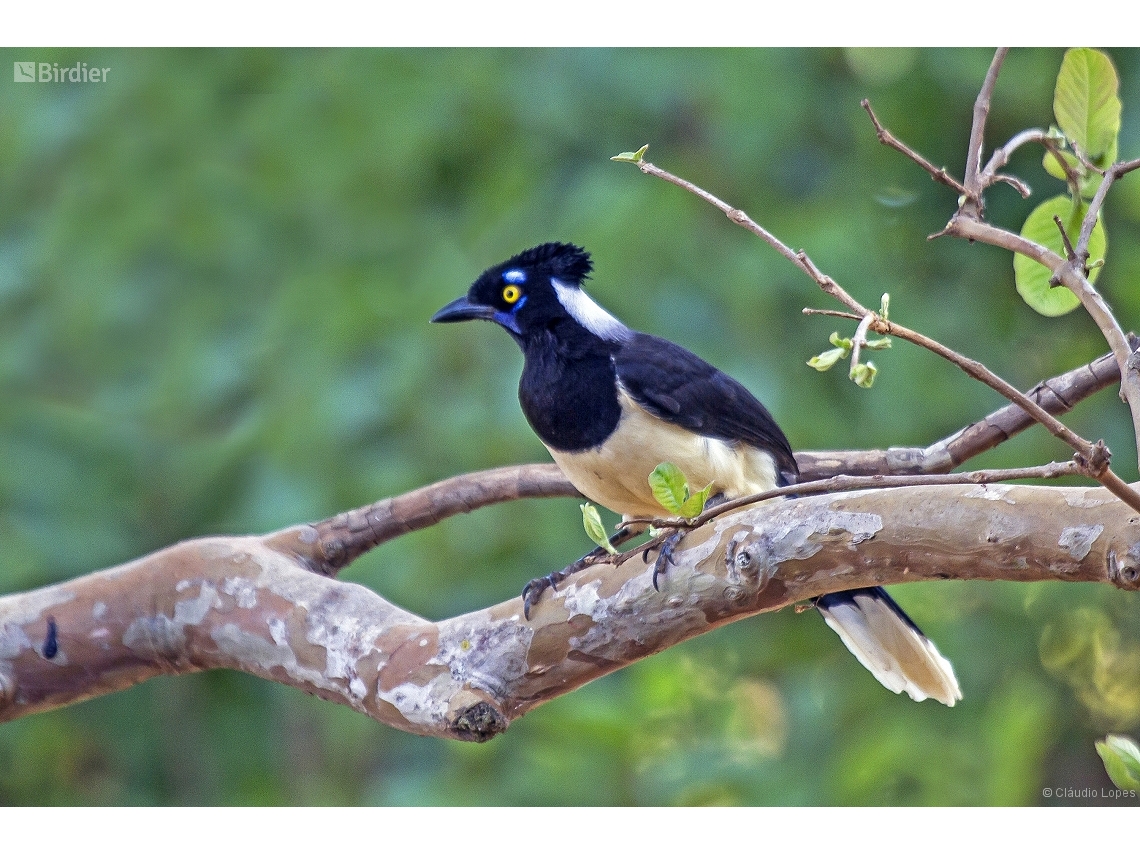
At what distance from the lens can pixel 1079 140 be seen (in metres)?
1.01

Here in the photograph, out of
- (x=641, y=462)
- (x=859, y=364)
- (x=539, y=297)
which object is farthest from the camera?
(x=539, y=297)

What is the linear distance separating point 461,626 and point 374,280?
179 centimetres

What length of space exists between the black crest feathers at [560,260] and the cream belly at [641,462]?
22 centimetres

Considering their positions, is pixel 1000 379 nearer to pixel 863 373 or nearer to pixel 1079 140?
pixel 863 373

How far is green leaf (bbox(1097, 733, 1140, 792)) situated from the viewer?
84 cm

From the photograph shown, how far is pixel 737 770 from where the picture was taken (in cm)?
229

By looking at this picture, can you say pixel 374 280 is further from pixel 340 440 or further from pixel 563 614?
pixel 563 614

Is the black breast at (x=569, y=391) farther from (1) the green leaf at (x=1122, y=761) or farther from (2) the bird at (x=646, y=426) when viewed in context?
(1) the green leaf at (x=1122, y=761)

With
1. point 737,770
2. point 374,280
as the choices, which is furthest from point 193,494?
point 737,770

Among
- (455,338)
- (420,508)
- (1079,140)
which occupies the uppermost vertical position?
(455,338)

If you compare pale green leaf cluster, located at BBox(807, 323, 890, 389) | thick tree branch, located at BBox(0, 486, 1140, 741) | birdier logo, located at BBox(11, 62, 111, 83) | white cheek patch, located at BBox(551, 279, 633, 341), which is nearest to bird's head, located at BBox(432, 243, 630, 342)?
white cheek patch, located at BBox(551, 279, 633, 341)

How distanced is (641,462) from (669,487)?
527mm

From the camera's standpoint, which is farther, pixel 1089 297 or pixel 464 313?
pixel 464 313

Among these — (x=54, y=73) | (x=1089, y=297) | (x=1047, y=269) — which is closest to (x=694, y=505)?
(x=1089, y=297)
